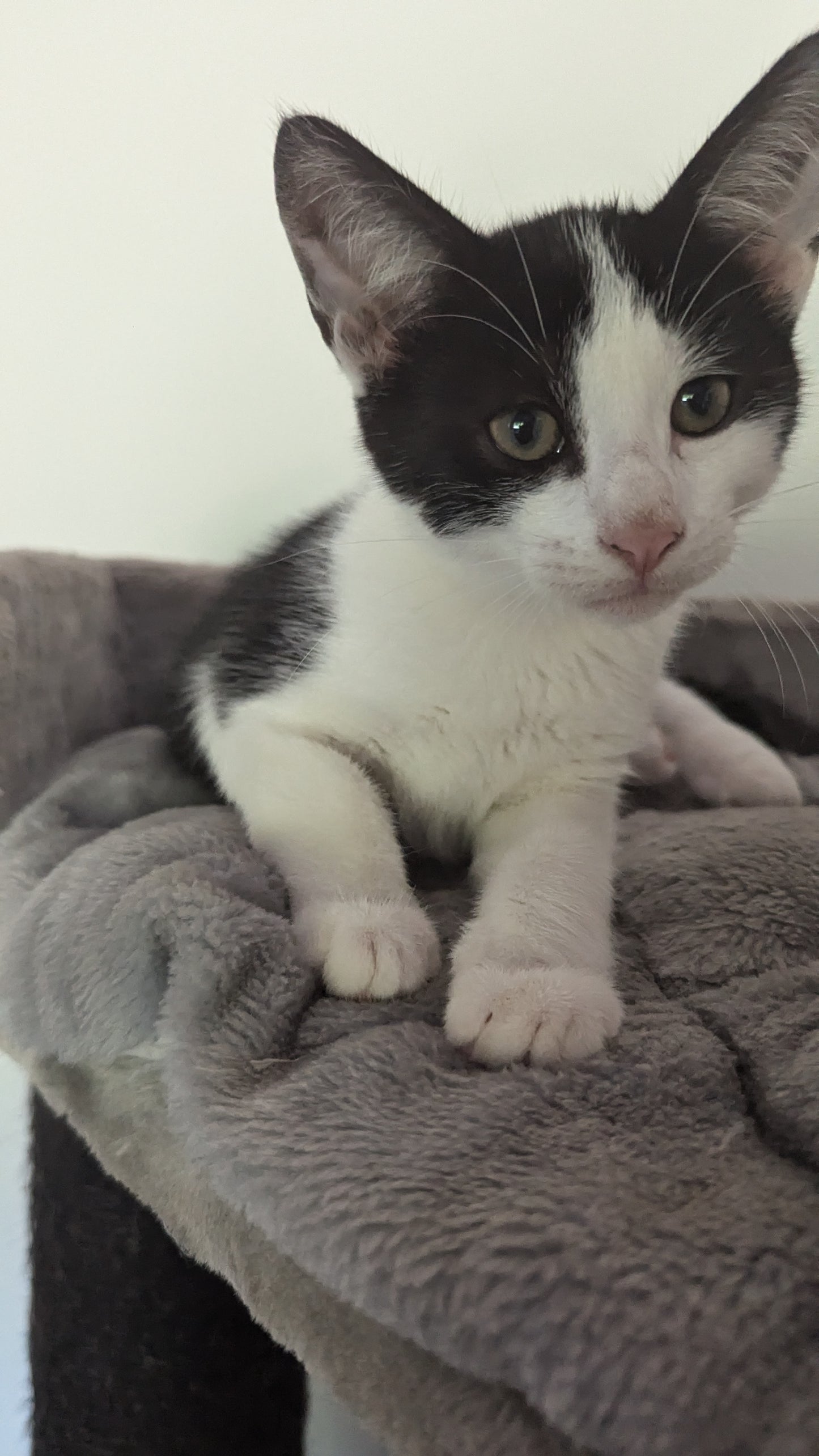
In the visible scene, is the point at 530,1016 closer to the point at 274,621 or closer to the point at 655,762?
the point at 274,621

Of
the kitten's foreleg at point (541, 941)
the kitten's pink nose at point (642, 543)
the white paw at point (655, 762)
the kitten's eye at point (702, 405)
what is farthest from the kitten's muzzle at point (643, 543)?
the white paw at point (655, 762)

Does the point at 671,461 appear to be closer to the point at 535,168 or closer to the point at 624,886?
the point at 624,886

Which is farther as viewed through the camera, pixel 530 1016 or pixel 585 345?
pixel 585 345

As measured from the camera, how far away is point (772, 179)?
27.0 inches

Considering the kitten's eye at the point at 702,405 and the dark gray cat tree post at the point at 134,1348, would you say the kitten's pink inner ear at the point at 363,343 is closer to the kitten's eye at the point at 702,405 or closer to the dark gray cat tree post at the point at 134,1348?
the kitten's eye at the point at 702,405

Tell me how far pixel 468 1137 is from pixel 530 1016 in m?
0.09

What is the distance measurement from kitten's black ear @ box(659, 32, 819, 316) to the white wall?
17.1 inches

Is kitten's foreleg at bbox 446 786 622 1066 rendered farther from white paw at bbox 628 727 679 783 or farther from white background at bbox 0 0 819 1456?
white background at bbox 0 0 819 1456

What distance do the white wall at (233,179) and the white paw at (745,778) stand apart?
16.3 inches

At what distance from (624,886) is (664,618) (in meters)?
0.26

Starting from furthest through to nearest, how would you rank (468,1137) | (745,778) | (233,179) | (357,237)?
(233,179) < (745,778) < (357,237) < (468,1137)

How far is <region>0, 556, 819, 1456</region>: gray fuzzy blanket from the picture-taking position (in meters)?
0.34

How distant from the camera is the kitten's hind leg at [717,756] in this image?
0.99 metres

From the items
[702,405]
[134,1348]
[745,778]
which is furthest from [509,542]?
[134,1348]
